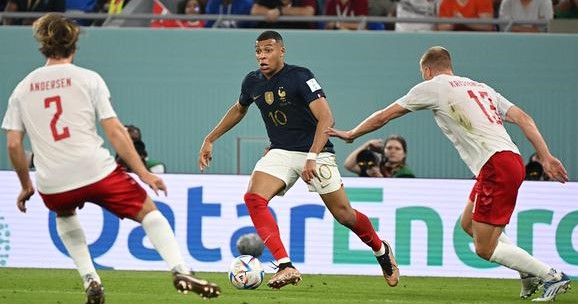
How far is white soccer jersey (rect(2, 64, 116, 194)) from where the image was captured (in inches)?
372

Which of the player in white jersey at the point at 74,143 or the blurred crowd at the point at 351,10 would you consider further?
the blurred crowd at the point at 351,10

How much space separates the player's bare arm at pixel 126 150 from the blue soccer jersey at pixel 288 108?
3.34 meters

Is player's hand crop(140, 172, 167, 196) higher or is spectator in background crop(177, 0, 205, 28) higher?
spectator in background crop(177, 0, 205, 28)

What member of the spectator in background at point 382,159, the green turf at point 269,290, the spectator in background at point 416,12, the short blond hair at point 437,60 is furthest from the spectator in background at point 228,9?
the short blond hair at point 437,60

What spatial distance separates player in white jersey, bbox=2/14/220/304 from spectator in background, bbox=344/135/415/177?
24.5ft

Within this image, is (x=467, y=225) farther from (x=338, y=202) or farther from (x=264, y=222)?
(x=264, y=222)

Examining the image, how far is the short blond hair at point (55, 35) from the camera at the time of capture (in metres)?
9.57

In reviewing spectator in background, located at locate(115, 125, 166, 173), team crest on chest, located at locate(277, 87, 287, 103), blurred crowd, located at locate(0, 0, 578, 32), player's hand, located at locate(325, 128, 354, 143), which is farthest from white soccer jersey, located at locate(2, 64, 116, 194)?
blurred crowd, located at locate(0, 0, 578, 32)

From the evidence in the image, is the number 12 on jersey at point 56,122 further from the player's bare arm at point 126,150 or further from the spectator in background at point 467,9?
the spectator in background at point 467,9

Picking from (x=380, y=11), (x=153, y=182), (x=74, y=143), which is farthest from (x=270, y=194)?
(x=380, y=11)

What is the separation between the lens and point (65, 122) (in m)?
9.45

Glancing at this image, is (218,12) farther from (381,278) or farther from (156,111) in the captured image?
(381,278)

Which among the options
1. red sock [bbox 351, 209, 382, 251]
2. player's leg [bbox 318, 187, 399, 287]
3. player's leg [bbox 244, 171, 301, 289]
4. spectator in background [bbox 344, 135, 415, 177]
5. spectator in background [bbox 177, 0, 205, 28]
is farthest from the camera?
spectator in background [bbox 177, 0, 205, 28]

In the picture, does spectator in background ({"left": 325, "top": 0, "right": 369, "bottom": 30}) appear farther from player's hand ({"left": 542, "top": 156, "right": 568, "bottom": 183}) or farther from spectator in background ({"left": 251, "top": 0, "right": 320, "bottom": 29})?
player's hand ({"left": 542, "top": 156, "right": 568, "bottom": 183})
